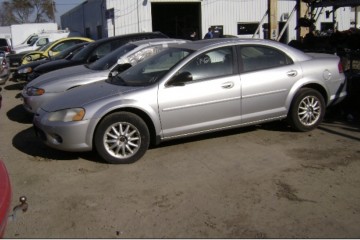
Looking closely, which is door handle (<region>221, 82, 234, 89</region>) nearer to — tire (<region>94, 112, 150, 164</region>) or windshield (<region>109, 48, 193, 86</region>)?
windshield (<region>109, 48, 193, 86</region>)

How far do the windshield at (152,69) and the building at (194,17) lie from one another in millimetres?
13186

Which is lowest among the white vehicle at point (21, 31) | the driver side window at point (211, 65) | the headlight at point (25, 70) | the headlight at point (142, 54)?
the driver side window at point (211, 65)

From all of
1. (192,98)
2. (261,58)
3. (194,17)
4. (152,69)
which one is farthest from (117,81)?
(194,17)

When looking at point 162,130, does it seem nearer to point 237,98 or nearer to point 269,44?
point 237,98

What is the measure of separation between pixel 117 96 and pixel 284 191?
2391 mm

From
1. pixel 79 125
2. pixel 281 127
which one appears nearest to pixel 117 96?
pixel 79 125

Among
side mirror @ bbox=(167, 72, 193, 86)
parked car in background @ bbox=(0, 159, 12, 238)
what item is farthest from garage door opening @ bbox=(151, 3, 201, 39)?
parked car in background @ bbox=(0, 159, 12, 238)

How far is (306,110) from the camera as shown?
262 inches

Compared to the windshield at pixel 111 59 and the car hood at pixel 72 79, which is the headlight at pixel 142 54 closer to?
the windshield at pixel 111 59

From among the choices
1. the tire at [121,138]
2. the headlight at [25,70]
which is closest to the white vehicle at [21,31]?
the headlight at [25,70]

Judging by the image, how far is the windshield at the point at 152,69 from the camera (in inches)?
236

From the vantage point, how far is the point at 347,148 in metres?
5.92

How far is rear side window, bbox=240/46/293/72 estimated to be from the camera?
6.26 m

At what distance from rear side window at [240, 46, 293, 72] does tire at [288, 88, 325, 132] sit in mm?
553
